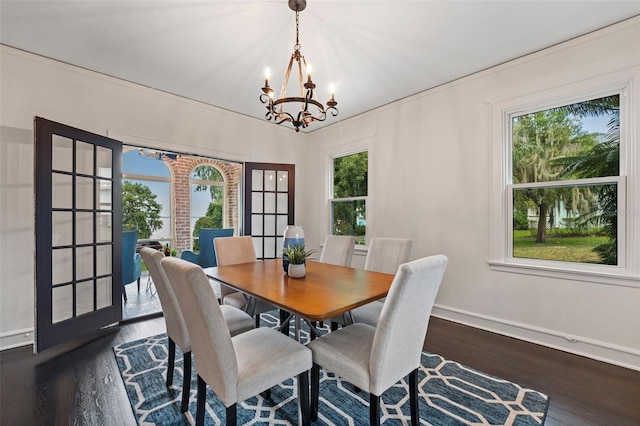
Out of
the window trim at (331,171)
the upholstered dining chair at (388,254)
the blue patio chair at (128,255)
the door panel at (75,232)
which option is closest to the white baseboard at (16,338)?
the door panel at (75,232)

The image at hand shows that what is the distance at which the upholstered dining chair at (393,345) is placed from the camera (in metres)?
1.30

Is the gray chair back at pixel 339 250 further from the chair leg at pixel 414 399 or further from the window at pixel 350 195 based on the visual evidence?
the chair leg at pixel 414 399

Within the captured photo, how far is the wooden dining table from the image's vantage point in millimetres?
1467

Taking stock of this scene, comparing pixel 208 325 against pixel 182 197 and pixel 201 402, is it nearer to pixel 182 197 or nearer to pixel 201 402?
pixel 201 402

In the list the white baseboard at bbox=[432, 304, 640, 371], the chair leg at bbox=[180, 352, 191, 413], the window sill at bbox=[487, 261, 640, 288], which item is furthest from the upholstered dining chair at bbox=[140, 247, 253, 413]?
the window sill at bbox=[487, 261, 640, 288]

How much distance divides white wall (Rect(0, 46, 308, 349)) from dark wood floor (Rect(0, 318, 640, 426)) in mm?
516

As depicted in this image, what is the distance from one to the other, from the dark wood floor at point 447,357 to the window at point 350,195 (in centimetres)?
195

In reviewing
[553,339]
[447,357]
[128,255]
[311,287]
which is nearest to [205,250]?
[128,255]

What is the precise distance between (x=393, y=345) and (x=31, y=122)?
3694 mm

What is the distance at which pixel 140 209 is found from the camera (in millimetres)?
5664

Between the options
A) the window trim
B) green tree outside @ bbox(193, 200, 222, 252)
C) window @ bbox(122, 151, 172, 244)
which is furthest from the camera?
green tree outside @ bbox(193, 200, 222, 252)

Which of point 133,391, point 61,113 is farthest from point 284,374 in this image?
point 61,113

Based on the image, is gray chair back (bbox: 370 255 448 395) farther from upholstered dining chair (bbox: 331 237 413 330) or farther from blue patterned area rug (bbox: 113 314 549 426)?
upholstered dining chair (bbox: 331 237 413 330)

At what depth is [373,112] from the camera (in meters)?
4.04
